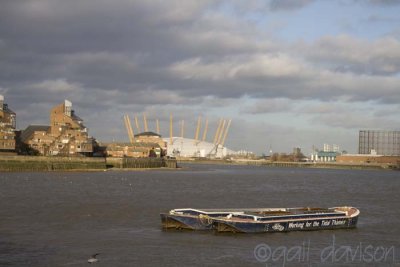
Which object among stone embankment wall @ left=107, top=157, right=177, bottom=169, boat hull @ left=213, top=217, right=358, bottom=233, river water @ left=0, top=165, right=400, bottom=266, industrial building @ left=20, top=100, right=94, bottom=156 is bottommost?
river water @ left=0, top=165, right=400, bottom=266

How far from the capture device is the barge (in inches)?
1492

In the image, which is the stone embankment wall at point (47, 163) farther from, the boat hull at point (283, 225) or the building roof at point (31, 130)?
the boat hull at point (283, 225)

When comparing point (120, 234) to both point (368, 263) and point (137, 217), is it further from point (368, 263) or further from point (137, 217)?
point (368, 263)

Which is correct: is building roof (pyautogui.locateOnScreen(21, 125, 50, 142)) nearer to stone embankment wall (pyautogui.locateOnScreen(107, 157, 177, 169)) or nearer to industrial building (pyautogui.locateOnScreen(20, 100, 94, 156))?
industrial building (pyautogui.locateOnScreen(20, 100, 94, 156))

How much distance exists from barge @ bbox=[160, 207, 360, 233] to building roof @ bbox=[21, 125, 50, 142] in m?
129

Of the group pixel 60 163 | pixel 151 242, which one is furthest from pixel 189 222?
pixel 60 163

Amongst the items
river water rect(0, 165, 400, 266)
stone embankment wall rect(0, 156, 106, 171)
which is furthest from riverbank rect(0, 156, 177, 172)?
river water rect(0, 165, 400, 266)

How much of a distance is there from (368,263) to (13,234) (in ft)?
66.7

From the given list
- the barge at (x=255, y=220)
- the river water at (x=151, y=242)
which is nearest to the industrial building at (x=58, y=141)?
the river water at (x=151, y=242)

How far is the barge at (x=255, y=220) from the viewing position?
37906mm

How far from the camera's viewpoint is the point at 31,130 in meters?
166

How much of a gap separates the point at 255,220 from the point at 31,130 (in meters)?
138

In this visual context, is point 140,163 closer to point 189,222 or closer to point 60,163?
point 60,163

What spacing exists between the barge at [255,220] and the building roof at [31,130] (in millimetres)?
129059
